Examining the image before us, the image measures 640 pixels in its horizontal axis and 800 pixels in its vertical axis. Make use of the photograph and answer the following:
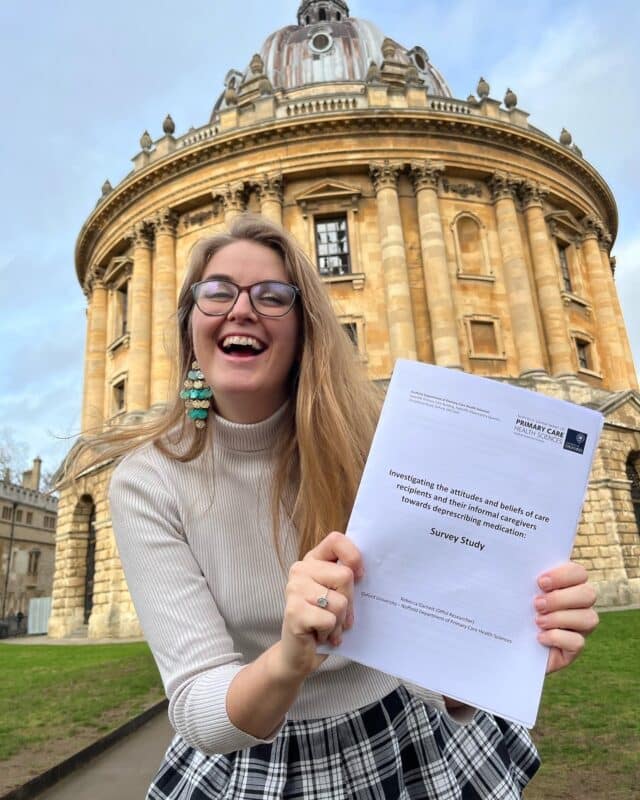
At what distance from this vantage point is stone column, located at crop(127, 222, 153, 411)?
87.7ft

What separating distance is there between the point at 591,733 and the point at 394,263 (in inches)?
823

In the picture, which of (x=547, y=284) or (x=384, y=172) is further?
(x=547, y=284)

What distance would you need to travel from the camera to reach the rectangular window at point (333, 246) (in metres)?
26.3

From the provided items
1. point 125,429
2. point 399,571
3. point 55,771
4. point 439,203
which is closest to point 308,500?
point 399,571

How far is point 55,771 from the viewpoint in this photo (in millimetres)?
5227

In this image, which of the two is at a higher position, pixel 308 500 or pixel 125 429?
pixel 125 429

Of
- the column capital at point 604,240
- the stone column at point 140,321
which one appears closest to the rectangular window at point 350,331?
the stone column at point 140,321

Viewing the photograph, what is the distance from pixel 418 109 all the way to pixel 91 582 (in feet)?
83.5

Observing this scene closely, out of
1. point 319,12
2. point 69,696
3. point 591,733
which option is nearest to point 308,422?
point 591,733

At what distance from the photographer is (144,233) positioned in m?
28.9

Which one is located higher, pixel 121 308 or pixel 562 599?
pixel 121 308

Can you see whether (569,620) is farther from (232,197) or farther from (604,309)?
(604,309)

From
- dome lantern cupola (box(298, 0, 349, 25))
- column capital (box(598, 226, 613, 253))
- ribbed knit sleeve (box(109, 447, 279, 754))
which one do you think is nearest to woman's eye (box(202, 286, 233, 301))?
ribbed knit sleeve (box(109, 447, 279, 754))

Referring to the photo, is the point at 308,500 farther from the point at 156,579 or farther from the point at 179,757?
the point at 179,757
